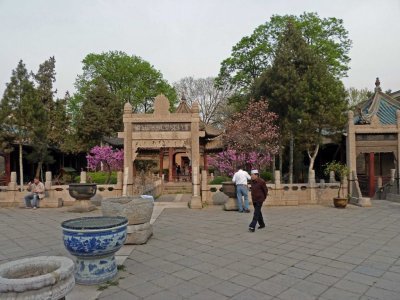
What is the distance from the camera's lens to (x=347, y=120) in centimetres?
1516

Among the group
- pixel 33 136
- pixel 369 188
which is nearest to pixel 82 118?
pixel 33 136

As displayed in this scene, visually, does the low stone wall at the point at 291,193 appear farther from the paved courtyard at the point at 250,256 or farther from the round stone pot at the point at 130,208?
the round stone pot at the point at 130,208

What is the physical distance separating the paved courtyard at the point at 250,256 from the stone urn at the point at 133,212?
10.9 inches

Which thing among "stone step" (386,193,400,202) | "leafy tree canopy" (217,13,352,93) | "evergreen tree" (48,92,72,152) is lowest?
"stone step" (386,193,400,202)

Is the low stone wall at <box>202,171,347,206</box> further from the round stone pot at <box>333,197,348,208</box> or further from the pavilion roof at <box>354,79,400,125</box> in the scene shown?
the pavilion roof at <box>354,79,400,125</box>

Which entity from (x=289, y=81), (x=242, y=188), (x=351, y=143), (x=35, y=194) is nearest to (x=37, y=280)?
(x=242, y=188)

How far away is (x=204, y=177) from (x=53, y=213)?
5.83 meters

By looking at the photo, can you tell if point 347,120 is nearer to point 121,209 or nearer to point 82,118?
point 121,209

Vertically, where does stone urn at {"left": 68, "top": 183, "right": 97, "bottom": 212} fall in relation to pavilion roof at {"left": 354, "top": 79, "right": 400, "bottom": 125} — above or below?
below

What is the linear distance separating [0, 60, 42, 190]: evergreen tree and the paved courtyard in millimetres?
10768

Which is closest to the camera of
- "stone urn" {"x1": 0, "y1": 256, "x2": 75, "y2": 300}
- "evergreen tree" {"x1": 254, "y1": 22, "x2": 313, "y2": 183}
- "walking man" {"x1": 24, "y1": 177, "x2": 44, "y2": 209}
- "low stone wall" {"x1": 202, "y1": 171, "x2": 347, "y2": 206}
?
"stone urn" {"x1": 0, "y1": 256, "x2": 75, "y2": 300}

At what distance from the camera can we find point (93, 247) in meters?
4.18

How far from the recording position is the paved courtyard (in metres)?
4.05

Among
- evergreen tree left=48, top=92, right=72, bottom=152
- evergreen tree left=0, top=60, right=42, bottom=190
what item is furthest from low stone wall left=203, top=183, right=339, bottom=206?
evergreen tree left=48, top=92, right=72, bottom=152
